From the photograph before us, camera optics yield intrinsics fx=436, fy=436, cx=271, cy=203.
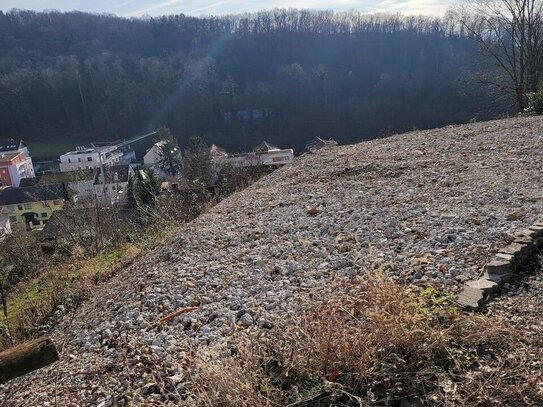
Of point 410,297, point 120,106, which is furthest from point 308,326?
point 120,106

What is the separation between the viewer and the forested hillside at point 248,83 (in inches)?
1908

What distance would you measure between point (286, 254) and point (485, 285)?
2.03m

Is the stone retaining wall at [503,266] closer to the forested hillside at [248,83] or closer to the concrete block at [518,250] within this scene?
the concrete block at [518,250]

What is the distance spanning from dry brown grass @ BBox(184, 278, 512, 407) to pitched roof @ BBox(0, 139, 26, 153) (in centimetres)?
5106

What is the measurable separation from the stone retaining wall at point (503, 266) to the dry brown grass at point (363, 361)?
23 cm

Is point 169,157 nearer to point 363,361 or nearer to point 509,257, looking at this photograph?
point 509,257

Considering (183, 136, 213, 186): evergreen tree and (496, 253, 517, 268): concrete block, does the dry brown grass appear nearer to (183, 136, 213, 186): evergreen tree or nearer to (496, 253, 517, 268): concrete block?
(496, 253, 517, 268): concrete block

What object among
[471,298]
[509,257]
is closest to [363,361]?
[471,298]

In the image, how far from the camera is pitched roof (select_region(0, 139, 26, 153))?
1815 inches

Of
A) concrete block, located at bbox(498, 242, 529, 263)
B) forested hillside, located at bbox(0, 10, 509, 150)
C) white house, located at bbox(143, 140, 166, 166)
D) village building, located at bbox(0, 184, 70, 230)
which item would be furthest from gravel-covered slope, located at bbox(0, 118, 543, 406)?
forested hillside, located at bbox(0, 10, 509, 150)

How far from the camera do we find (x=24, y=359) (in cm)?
204

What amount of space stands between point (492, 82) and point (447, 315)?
15.8 meters

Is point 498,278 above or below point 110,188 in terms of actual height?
above

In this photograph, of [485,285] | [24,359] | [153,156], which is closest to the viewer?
[24,359]
